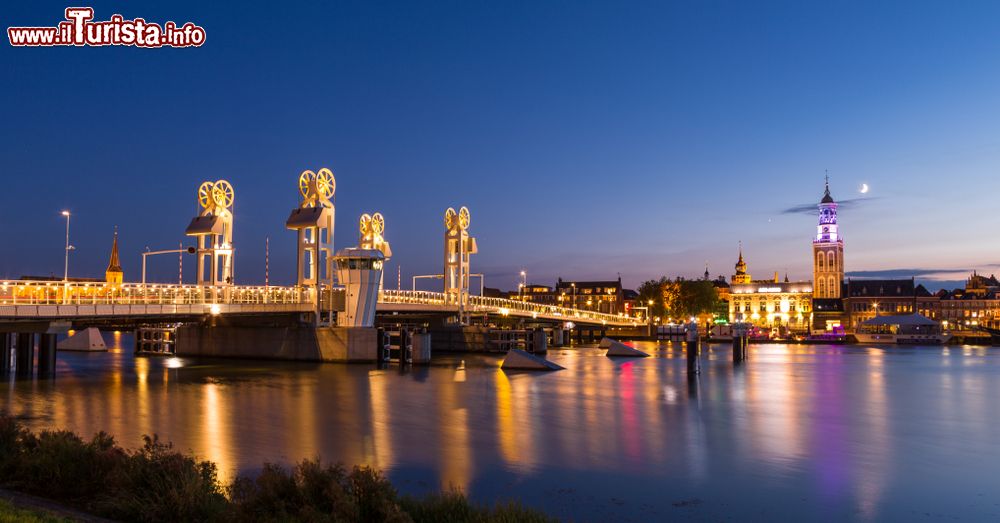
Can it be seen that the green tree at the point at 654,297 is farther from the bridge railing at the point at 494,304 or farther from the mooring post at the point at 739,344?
the mooring post at the point at 739,344

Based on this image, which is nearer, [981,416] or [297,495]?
[297,495]

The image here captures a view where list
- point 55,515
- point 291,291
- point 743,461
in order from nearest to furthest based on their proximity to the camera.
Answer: point 55,515 → point 743,461 → point 291,291

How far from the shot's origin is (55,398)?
43.1 m

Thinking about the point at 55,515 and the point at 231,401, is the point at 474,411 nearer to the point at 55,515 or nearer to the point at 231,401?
the point at 231,401

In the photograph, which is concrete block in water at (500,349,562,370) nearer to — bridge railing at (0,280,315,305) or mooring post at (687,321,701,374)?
mooring post at (687,321,701,374)

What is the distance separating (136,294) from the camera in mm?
53875

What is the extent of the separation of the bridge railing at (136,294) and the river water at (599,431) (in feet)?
18.2

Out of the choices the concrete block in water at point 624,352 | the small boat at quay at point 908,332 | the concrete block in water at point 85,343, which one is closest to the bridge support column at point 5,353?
the concrete block in water at point 85,343

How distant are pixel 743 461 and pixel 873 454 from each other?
6.03 m

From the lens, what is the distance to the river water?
2264cm

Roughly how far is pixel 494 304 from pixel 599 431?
8105 cm

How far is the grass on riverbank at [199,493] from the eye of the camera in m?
13.9

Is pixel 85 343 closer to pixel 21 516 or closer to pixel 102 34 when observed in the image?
pixel 102 34

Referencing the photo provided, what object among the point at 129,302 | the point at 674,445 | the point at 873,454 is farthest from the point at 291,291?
the point at 873,454
